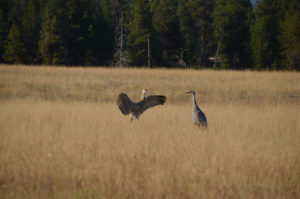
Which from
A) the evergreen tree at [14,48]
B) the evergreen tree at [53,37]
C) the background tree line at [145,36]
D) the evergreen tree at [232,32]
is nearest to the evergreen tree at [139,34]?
the background tree line at [145,36]

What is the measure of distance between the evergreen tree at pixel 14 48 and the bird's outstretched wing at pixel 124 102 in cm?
3028

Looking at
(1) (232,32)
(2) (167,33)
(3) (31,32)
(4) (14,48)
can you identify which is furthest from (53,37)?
(1) (232,32)

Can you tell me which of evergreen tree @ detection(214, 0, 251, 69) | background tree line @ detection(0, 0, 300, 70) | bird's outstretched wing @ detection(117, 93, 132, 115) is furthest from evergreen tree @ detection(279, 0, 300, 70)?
bird's outstretched wing @ detection(117, 93, 132, 115)

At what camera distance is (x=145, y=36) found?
36750 millimetres

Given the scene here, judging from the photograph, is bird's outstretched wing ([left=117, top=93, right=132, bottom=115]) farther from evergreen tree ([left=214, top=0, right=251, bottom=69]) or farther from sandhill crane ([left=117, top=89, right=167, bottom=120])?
evergreen tree ([left=214, top=0, right=251, bottom=69])

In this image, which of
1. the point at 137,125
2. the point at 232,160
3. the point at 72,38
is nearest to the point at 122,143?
the point at 137,125

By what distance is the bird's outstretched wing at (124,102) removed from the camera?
796 cm

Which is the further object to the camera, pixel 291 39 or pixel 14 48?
pixel 14 48

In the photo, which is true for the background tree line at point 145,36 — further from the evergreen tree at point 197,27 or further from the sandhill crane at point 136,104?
the sandhill crane at point 136,104

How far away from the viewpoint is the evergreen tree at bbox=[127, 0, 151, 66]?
118 feet

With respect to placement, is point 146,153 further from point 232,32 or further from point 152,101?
point 232,32

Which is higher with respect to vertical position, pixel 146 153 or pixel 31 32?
pixel 31 32

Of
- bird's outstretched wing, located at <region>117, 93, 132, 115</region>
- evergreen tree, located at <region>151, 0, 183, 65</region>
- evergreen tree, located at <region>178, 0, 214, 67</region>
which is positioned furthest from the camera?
evergreen tree, located at <region>178, 0, 214, 67</region>

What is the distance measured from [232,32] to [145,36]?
10670 mm
